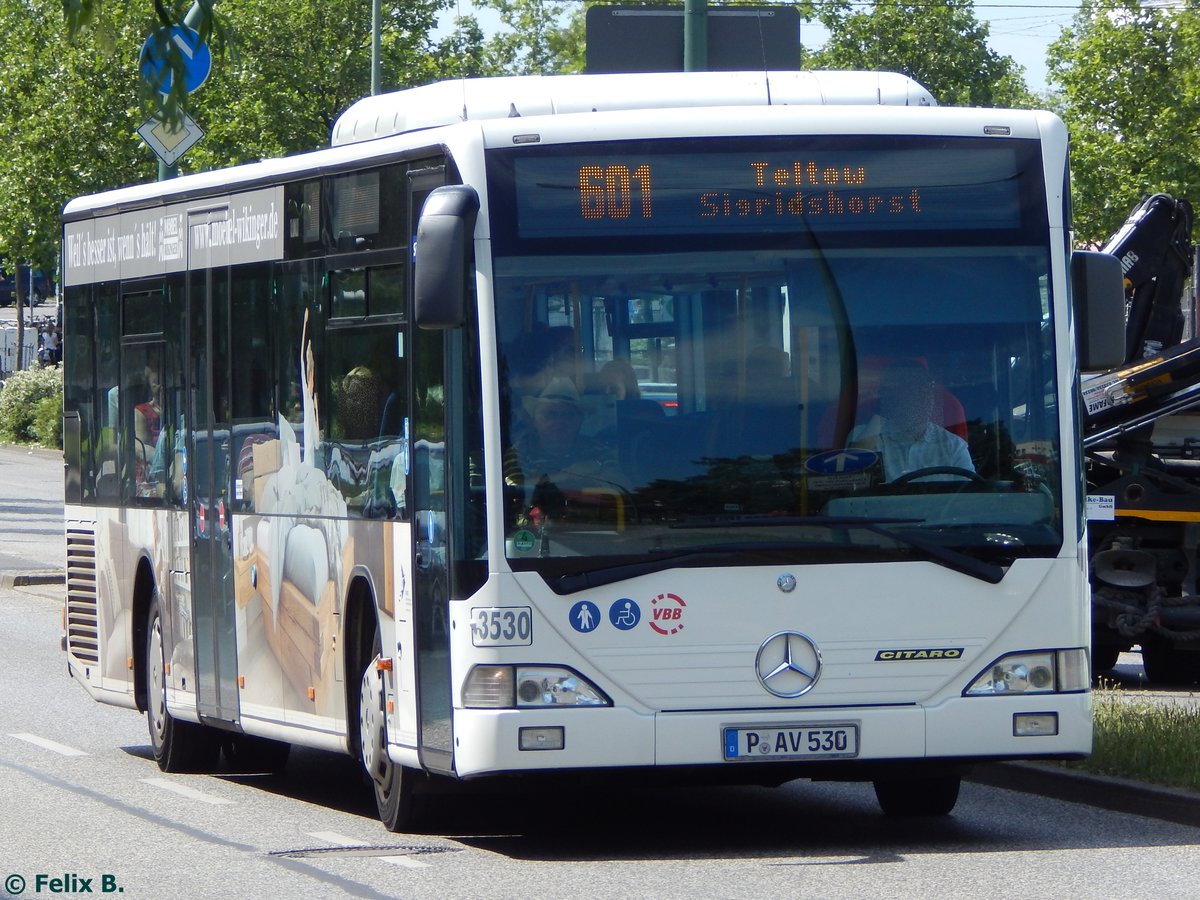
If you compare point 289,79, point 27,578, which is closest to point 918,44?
point 289,79

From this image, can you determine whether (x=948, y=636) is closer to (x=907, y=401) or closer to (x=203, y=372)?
(x=907, y=401)

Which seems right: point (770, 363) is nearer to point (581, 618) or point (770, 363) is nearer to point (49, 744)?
point (581, 618)

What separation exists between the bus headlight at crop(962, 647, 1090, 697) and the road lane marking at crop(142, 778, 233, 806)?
3766mm

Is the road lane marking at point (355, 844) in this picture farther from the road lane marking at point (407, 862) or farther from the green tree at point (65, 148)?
the green tree at point (65, 148)

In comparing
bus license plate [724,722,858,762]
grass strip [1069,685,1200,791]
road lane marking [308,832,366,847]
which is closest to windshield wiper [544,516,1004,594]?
bus license plate [724,722,858,762]

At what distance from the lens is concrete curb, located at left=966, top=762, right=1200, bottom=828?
9.22 meters

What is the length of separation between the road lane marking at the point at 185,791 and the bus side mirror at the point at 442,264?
11.0 feet

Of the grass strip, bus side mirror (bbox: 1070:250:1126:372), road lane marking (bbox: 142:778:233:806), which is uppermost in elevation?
bus side mirror (bbox: 1070:250:1126:372)

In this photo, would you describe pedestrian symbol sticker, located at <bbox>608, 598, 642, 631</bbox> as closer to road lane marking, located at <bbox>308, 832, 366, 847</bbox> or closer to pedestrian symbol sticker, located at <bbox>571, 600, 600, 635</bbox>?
pedestrian symbol sticker, located at <bbox>571, 600, 600, 635</bbox>

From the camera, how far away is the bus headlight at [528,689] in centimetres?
805

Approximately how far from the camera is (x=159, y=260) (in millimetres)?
11703

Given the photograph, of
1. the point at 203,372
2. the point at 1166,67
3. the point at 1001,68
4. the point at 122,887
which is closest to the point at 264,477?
the point at 203,372

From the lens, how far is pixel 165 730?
38.1 ft

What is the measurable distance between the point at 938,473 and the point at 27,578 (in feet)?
53.9
